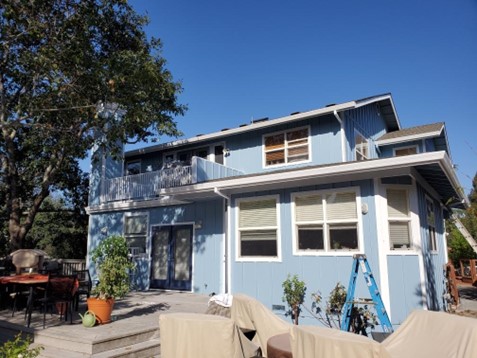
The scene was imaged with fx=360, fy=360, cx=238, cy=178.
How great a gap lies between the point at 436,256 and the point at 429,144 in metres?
7.27

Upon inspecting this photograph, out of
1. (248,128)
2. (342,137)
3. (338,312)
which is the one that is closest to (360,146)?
(342,137)

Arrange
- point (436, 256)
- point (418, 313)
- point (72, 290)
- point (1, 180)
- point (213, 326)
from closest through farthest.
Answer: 1. point (213, 326)
2. point (418, 313)
3. point (72, 290)
4. point (436, 256)
5. point (1, 180)

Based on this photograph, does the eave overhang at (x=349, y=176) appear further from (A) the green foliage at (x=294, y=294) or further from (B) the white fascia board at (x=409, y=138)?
(B) the white fascia board at (x=409, y=138)

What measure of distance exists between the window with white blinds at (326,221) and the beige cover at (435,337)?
158 inches

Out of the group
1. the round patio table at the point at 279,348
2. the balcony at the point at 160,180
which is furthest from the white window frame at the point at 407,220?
the balcony at the point at 160,180

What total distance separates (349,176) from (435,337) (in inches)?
185

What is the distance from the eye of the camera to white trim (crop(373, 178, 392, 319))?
24.3ft

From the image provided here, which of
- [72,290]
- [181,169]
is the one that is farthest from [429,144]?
[72,290]

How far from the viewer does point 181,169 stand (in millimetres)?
13648

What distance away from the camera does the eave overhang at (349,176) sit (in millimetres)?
7234

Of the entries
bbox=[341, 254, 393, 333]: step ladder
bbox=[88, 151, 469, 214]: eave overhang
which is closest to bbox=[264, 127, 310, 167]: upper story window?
bbox=[88, 151, 469, 214]: eave overhang

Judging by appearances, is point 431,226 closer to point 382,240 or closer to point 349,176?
point 382,240

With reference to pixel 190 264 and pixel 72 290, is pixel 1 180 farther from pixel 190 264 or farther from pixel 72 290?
pixel 72 290

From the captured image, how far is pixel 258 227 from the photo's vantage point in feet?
30.1
